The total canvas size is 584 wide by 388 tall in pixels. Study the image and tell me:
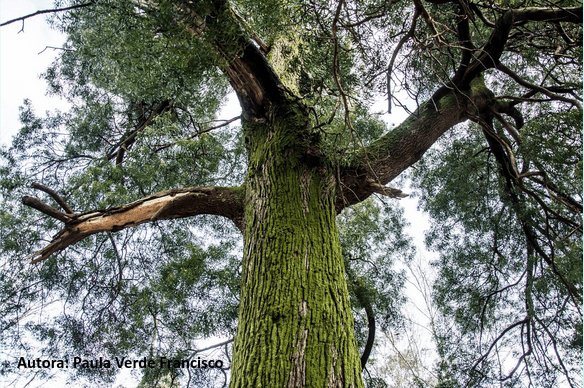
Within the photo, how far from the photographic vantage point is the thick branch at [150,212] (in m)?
2.87

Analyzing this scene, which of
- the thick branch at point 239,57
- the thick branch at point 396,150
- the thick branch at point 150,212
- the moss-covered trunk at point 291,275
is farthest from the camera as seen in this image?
the thick branch at point 396,150

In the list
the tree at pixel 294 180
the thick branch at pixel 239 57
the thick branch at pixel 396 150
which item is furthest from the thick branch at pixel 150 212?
the thick branch at pixel 396 150

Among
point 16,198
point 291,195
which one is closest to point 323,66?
point 291,195

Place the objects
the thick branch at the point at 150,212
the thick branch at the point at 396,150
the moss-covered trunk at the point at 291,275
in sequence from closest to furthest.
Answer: the moss-covered trunk at the point at 291,275
the thick branch at the point at 150,212
the thick branch at the point at 396,150

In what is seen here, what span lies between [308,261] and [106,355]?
12.7 feet

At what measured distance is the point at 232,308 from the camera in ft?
16.3

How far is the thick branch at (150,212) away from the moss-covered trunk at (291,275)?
0.25m

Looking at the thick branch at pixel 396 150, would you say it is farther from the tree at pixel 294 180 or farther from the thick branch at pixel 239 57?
the thick branch at pixel 239 57

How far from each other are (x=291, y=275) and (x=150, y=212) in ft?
4.07

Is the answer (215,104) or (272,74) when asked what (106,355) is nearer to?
(215,104)

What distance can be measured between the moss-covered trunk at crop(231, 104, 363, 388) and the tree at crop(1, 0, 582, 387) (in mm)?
11

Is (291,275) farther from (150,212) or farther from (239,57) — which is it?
(239,57)

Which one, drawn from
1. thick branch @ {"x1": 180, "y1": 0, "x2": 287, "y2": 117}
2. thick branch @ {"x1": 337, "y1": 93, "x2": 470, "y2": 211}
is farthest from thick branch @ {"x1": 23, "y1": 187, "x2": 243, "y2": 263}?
thick branch @ {"x1": 337, "y1": 93, "x2": 470, "y2": 211}

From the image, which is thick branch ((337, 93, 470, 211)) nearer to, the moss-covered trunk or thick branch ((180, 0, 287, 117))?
the moss-covered trunk
